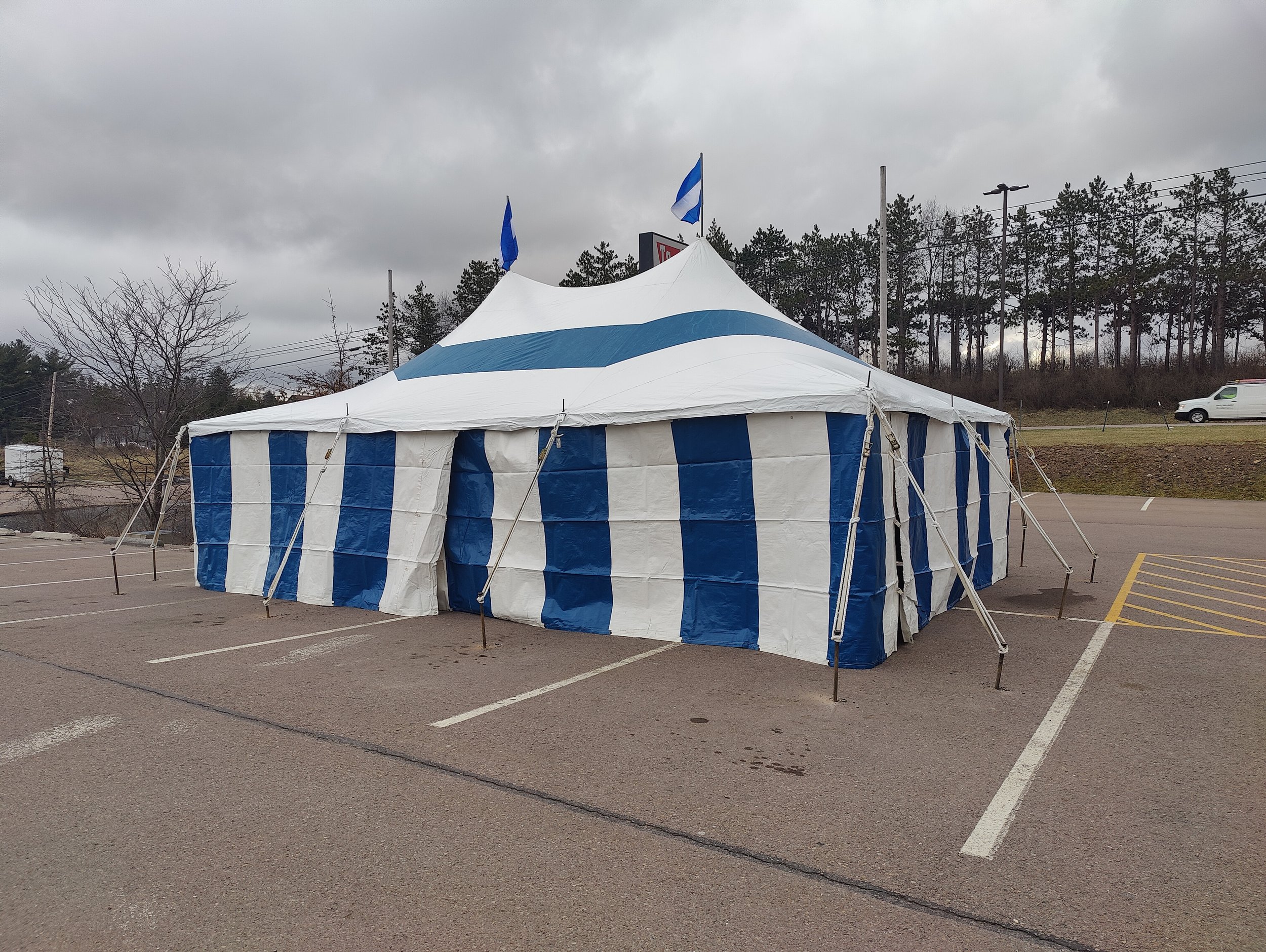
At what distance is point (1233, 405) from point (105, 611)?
32280 mm

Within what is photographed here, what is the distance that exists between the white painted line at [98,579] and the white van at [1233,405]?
30661 mm

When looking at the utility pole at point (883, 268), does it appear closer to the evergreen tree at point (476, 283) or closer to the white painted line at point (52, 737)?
the white painted line at point (52, 737)

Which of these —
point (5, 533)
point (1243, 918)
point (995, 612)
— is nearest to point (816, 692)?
point (1243, 918)

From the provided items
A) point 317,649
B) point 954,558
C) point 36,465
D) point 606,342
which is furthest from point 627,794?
point 36,465

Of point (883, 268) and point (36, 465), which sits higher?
point (883, 268)

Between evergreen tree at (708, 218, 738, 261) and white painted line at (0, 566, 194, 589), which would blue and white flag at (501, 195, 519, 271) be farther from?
evergreen tree at (708, 218, 738, 261)

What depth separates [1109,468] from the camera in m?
20.2

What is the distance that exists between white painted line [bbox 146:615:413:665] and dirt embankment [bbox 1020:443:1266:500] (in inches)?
734

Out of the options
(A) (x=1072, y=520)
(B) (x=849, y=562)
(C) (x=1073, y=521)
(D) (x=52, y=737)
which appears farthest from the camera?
(C) (x=1073, y=521)

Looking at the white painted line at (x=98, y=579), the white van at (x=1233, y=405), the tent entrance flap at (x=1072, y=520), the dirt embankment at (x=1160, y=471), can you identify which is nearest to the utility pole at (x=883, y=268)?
the tent entrance flap at (x=1072, y=520)

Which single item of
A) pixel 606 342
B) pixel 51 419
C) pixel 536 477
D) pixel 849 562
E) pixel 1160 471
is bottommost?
pixel 849 562

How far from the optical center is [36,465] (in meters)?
21.2

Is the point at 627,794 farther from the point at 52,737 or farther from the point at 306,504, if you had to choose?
the point at 306,504

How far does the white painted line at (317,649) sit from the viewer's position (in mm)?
5684
